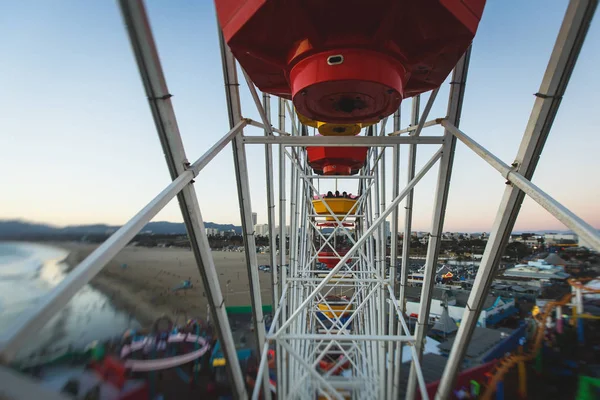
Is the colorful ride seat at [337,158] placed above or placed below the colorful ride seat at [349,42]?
above

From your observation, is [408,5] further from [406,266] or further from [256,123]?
[406,266]

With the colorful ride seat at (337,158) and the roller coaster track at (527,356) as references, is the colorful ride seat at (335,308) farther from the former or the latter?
the roller coaster track at (527,356)

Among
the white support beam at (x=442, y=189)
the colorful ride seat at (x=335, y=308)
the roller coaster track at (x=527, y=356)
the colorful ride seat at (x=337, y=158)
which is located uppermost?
the colorful ride seat at (x=337, y=158)

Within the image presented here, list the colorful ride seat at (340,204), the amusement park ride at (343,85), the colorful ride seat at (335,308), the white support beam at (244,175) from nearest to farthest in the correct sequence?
the amusement park ride at (343,85) < the white support beam at (244,175) < the colorful ride seat at (340,204) < the colorful ride seat at (335,308)

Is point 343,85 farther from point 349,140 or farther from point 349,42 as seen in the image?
point 349,140

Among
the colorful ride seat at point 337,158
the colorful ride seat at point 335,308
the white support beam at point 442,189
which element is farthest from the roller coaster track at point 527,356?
the colorful ride seat at point 337,158

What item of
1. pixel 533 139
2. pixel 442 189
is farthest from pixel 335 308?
pixel 533 139

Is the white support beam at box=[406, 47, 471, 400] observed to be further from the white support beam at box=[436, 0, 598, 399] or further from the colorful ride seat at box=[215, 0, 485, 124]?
the colorful ride seat at box=[215, 0, 485, 124]
